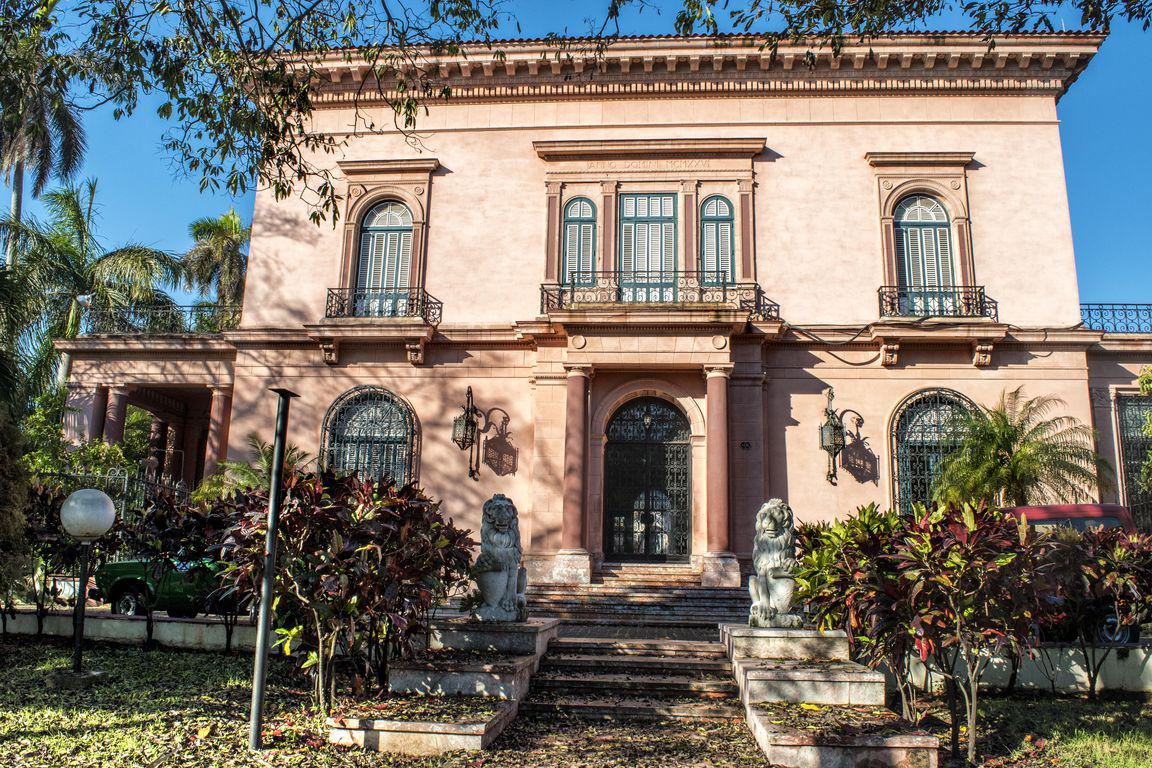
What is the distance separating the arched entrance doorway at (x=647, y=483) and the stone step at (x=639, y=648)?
6720 millimetres

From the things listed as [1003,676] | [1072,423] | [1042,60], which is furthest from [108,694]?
[1042,60]

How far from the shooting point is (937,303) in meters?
16.0

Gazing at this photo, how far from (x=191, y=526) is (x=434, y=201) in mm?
9353

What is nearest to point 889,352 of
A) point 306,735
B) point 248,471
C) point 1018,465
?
point 1018,465

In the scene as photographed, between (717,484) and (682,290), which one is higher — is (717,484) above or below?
below

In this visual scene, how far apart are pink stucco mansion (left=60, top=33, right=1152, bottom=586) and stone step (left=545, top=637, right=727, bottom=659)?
5.85 metres

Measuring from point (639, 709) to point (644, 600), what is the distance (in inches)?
254

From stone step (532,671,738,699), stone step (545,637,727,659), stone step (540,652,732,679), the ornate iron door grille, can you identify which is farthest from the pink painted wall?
stone step (532,671,738,699)

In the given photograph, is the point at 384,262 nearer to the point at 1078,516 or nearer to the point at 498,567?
the point at 498,567

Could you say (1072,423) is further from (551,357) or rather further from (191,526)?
(191,526)

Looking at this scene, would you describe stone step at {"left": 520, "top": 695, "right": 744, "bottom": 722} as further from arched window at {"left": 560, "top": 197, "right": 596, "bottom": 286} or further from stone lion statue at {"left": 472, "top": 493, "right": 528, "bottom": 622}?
arched window at {"left": 560, "top": 197, "right": 596, "bottom": 286}

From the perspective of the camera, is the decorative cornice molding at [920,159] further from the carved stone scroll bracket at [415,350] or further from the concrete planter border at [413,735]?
the concrete planter border at [413,735]

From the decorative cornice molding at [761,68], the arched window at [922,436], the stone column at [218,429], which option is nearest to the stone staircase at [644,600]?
the arched window at [922,436]

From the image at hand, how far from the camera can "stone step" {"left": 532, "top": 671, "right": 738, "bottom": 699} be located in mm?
7703
